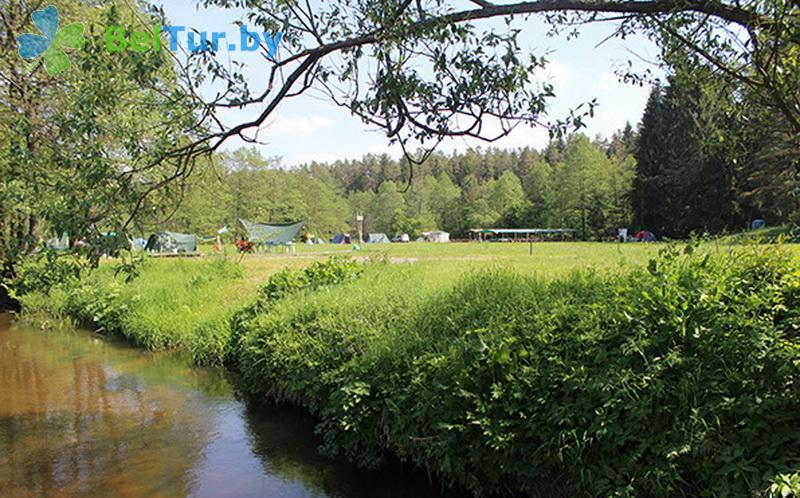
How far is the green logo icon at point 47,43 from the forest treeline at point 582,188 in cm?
332

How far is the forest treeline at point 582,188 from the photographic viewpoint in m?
8.24

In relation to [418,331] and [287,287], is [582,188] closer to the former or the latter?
[287,287]

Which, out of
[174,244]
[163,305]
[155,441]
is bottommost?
[155,441]

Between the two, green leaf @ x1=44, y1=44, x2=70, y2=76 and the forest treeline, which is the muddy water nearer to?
the forest treeline

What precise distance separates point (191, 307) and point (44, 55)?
19.1 feet

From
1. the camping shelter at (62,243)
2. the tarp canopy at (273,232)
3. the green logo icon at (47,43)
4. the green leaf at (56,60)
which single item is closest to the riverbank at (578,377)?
the camping shelter at (62,243)

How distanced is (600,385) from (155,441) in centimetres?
547

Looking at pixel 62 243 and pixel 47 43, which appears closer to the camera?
pixel 62 243

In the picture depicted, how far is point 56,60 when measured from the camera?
10.1 metres

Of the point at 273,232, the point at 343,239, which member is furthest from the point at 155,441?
the point at 343,239

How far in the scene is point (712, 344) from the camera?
13.8 feet

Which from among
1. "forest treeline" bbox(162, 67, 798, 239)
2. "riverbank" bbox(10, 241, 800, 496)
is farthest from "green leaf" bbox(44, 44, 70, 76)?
"riverbank" bbox(10, 241, 800, 496)

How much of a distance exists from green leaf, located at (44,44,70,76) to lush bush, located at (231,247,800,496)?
7340mm

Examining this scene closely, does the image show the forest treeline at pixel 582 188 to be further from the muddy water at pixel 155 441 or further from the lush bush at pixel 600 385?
the muddy water at pixel 155 441
